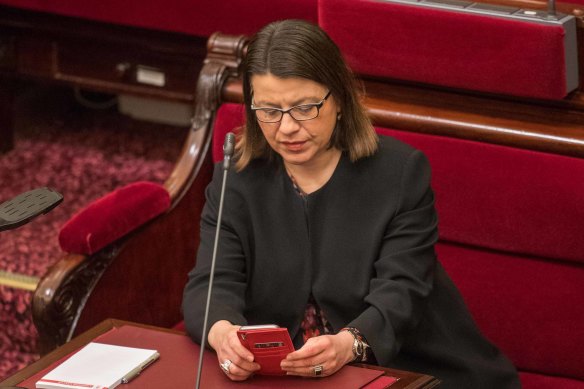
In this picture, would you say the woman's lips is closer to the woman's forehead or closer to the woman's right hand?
the woman's forehead

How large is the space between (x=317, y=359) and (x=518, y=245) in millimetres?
735

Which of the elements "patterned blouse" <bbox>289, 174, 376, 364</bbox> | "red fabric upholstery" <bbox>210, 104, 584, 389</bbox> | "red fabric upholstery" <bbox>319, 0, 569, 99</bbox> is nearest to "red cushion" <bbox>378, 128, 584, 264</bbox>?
"red fabric upholstery" <bbox>210, 104, 584, 389</bbox>

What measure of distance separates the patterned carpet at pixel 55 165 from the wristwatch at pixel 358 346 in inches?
54.6

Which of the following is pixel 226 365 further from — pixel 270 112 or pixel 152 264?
pixel 152 264

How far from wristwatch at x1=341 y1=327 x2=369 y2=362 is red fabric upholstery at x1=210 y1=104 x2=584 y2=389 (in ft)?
1.84

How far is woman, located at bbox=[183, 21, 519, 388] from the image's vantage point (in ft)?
6.48

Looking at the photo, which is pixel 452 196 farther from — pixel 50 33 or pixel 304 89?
pixel 50 33

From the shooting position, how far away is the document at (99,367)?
5.97ft

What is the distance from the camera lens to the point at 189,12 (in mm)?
3559

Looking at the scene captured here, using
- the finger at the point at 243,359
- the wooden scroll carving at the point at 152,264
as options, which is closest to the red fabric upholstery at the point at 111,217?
the wooden scroll carving at the point at 152,264

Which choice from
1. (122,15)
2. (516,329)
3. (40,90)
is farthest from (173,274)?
(40,90)

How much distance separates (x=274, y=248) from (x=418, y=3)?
0.58 m

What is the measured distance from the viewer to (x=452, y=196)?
94.8 inches

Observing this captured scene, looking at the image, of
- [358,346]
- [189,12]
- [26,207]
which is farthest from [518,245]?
[189,12]
